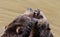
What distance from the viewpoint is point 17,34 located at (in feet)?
3.16

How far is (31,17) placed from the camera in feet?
3.15

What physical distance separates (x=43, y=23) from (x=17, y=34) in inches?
5.4

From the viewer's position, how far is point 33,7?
2.13m

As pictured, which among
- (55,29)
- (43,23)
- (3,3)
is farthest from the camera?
(3,3)

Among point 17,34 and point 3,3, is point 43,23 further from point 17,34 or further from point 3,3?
point 3,3

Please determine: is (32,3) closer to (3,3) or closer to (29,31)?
(3,3)

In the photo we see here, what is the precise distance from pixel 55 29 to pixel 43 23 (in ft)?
3.50

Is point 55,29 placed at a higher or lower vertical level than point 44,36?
lower

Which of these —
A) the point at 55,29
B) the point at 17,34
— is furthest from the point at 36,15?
the point at 55,29

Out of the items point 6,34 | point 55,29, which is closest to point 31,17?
point 6,34

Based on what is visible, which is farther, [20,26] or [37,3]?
[37,3]

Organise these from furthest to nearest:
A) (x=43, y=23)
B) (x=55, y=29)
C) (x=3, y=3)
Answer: (x=3, y=3), (x=55, y=29), (x=43, y=23)

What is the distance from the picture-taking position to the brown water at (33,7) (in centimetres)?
199

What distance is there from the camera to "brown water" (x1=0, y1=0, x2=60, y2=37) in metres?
1.99
